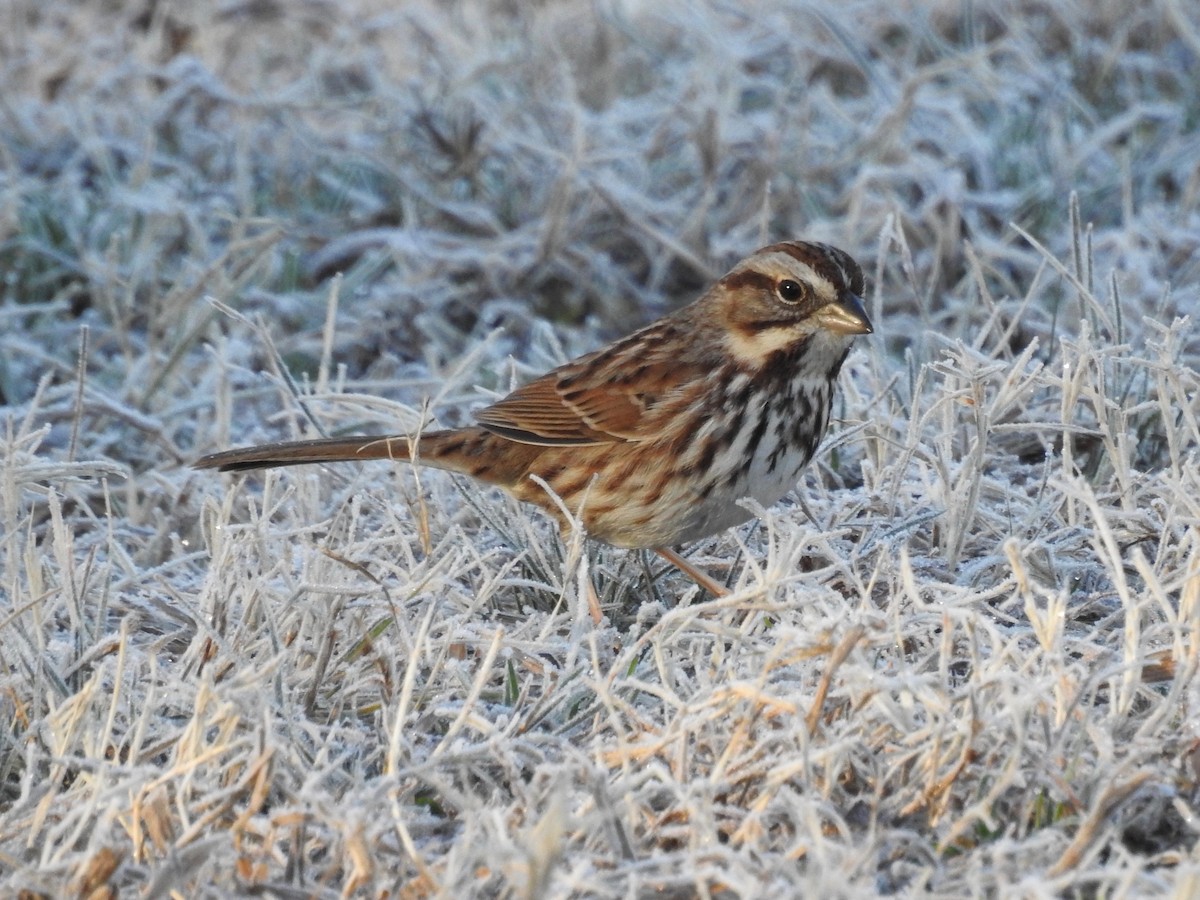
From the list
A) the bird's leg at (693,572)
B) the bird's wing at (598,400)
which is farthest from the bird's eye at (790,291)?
the bird's leg at (693,572)

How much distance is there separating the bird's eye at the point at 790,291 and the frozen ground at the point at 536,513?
34cm

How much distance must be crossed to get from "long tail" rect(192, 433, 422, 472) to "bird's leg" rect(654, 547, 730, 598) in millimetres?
658

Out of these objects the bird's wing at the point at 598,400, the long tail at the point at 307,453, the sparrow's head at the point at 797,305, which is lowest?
the long tail at the point at 307,453

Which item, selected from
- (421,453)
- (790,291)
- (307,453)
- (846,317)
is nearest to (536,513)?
(421,453)

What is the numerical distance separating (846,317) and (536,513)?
1.04 meters

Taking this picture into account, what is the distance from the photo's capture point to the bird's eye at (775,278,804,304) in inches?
164

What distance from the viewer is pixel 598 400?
14.2 feet

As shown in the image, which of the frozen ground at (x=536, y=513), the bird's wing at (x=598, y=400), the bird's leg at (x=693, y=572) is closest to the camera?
the frozen ground at (x=536, y=513)

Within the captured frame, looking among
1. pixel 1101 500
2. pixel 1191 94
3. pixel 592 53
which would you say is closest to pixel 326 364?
pixel 1101 500

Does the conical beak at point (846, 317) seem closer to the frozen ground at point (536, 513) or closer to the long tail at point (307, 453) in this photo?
the frozen ground at point (536, 513)

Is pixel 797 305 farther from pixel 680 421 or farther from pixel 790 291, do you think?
pixel 680 421

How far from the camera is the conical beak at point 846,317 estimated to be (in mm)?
3996

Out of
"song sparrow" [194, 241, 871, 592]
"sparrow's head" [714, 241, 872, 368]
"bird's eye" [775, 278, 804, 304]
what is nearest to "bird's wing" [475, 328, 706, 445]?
"song sparrow" [194, 241, 871, 592]

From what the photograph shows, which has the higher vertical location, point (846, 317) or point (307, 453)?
point (846, 317)
